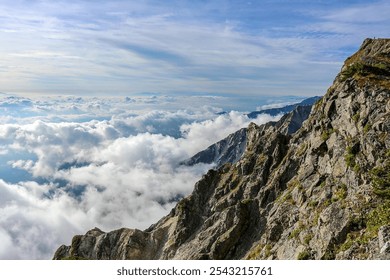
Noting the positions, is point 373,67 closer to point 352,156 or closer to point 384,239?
point 352,156

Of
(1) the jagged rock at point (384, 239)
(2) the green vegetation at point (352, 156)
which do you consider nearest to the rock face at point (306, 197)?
(1) the jagged rock at point (384, 239)

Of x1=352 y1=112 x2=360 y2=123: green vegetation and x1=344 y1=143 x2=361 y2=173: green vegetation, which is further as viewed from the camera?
x1=352 y1=112 x2=360 y2=123: green vegetation

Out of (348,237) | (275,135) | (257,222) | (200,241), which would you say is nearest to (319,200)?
(348,237)

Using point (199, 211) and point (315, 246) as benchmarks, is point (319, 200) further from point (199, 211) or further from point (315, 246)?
point (199, 211)

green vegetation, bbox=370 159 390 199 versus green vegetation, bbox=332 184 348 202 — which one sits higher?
green vegetation, bbox=370 159 390 199

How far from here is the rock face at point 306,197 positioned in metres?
44.6

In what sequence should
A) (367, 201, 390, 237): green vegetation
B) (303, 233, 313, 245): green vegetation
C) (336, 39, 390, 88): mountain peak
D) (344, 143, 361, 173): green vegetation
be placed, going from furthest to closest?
(336, 39, 390, 88): mountain peak → (344, 143, 361, 173): green vegetation → (303, 233, 313, 245): green vegetation → (367, 201, 390, 237): green vegetation

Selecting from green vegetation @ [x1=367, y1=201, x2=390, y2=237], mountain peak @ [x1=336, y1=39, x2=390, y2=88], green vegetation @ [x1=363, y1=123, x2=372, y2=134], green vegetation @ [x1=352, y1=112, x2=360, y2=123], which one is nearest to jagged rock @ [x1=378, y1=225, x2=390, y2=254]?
green vegetation @ [x1=367, y1=201, x2=390, y2=237]

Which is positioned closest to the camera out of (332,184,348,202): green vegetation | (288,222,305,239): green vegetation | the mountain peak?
(332,184,348,202): green vegetation

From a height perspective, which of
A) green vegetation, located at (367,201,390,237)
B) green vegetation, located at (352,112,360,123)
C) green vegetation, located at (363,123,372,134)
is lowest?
green vegetation, located at (367,201,390,237)

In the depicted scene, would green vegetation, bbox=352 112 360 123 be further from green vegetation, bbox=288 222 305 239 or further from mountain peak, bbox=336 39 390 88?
green vegetation, bbox=288 222 305 239

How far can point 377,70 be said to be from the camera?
77750mm

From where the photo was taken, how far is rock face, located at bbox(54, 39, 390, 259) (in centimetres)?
4459

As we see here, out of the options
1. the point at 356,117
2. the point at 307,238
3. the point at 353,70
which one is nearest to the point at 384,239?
the point at 307,238
